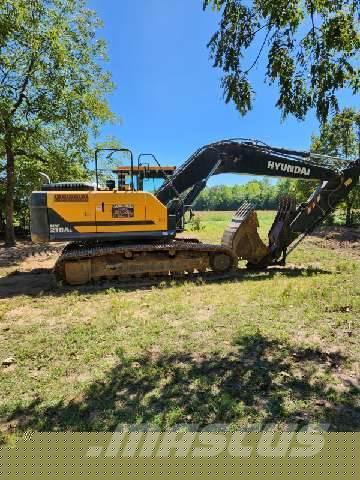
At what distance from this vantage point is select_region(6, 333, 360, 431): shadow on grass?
3918 mm

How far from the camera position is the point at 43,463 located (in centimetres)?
333

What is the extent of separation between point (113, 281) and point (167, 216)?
213cm

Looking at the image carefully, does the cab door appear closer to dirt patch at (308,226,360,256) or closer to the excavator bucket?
the excavator bucket

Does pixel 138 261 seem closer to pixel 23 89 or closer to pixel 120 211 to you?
pixel 120 211

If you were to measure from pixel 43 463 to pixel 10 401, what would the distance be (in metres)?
1.27

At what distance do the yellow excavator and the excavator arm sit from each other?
0.09 feet

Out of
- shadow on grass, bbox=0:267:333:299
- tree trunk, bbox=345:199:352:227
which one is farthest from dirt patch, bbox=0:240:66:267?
tree trunk, bbox=345:199:352:227

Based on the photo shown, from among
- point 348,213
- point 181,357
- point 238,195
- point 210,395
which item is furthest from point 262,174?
point 238,195

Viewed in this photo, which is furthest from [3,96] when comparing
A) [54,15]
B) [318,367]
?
[318,367]

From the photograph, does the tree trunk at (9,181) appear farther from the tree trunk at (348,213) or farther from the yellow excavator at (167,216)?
the tree trunk at (348,213)

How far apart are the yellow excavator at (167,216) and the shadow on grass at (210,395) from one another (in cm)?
507

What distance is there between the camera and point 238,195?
167m

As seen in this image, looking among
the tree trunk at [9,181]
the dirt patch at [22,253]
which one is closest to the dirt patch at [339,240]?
the dirt patch at [22,253]

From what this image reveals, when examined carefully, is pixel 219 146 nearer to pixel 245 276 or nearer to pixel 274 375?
pixel 245 276
